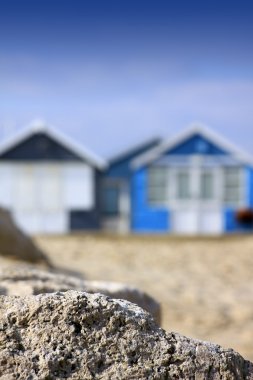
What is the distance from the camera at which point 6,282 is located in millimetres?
4094

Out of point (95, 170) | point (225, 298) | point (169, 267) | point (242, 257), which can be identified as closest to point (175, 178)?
point (95, 170)

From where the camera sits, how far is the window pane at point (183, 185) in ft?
83.0

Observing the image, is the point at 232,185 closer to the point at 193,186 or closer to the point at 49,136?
the point at 193,186

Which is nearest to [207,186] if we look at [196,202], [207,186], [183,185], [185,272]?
[207,186]

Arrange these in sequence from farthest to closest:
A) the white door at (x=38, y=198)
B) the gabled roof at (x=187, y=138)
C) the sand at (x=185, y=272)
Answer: the gabled roof at (x=187, y=138) → the white door at (x=38, y=198) → the sand at (x=185, y=272)

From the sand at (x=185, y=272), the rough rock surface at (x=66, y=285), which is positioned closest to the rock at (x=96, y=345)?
the rough rock surface at (x=66, y=285)

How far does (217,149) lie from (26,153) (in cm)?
666

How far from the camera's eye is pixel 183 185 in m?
25.4

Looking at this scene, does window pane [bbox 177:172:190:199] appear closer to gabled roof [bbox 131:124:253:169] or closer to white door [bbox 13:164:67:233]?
gabled roof [bbox 131:124:253:169]

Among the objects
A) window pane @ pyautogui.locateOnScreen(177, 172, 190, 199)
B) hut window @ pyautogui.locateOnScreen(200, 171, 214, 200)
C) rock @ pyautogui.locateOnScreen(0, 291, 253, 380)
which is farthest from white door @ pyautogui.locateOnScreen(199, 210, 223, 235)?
rock @ pyautogui.locateOnScreen(0, 291, 253, 380)

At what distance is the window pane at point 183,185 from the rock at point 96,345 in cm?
2296

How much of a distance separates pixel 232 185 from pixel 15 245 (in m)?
15.9

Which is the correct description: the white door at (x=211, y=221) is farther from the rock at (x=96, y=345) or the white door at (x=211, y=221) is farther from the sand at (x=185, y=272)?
the rock at (x=96, y=345)

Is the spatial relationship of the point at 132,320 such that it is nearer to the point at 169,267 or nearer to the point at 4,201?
the point at 169,267
